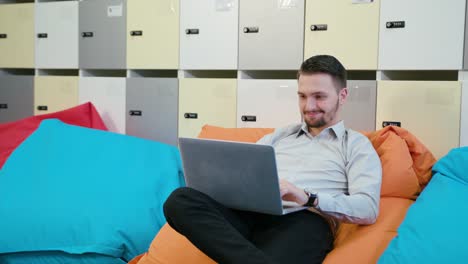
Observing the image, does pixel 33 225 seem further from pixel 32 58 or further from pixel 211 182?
pixel 32 58

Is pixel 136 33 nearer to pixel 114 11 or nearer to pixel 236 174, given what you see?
pixel 114 11

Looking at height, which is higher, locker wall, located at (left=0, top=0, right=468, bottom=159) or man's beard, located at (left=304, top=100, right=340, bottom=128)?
locker wall, located at (left=0, top=0, right=468, bottom=159)

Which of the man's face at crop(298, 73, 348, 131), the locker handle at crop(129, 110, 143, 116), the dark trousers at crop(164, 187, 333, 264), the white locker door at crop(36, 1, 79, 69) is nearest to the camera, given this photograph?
the dark trousers at crop(164, 187, 333, 264)

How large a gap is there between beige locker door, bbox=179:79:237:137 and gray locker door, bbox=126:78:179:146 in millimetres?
46

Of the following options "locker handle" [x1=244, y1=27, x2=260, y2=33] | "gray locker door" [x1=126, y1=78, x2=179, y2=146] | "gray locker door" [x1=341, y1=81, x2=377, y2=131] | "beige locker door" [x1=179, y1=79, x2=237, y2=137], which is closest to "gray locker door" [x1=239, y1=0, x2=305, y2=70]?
"locker handle" [x1=244, y1=27, x2=260, y2=33]

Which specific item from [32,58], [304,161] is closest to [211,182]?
[304,161]

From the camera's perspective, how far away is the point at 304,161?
169 centimetres

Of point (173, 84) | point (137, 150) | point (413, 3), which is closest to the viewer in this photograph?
point (413, 3)

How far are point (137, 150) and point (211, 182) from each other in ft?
2.61

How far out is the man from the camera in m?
1.33

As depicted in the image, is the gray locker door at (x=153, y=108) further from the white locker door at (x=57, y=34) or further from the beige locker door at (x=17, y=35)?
the beige locker door at (x=17, y=35)

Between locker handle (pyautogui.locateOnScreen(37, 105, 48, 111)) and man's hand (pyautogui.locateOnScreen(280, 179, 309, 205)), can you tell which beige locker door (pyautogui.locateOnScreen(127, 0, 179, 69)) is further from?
man's hand (pyautogui.locateOnScreen(280, 179, 309, 205))

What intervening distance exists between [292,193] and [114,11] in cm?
164

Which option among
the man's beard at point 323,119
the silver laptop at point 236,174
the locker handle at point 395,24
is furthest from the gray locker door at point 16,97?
the locker handle at point 395,24
